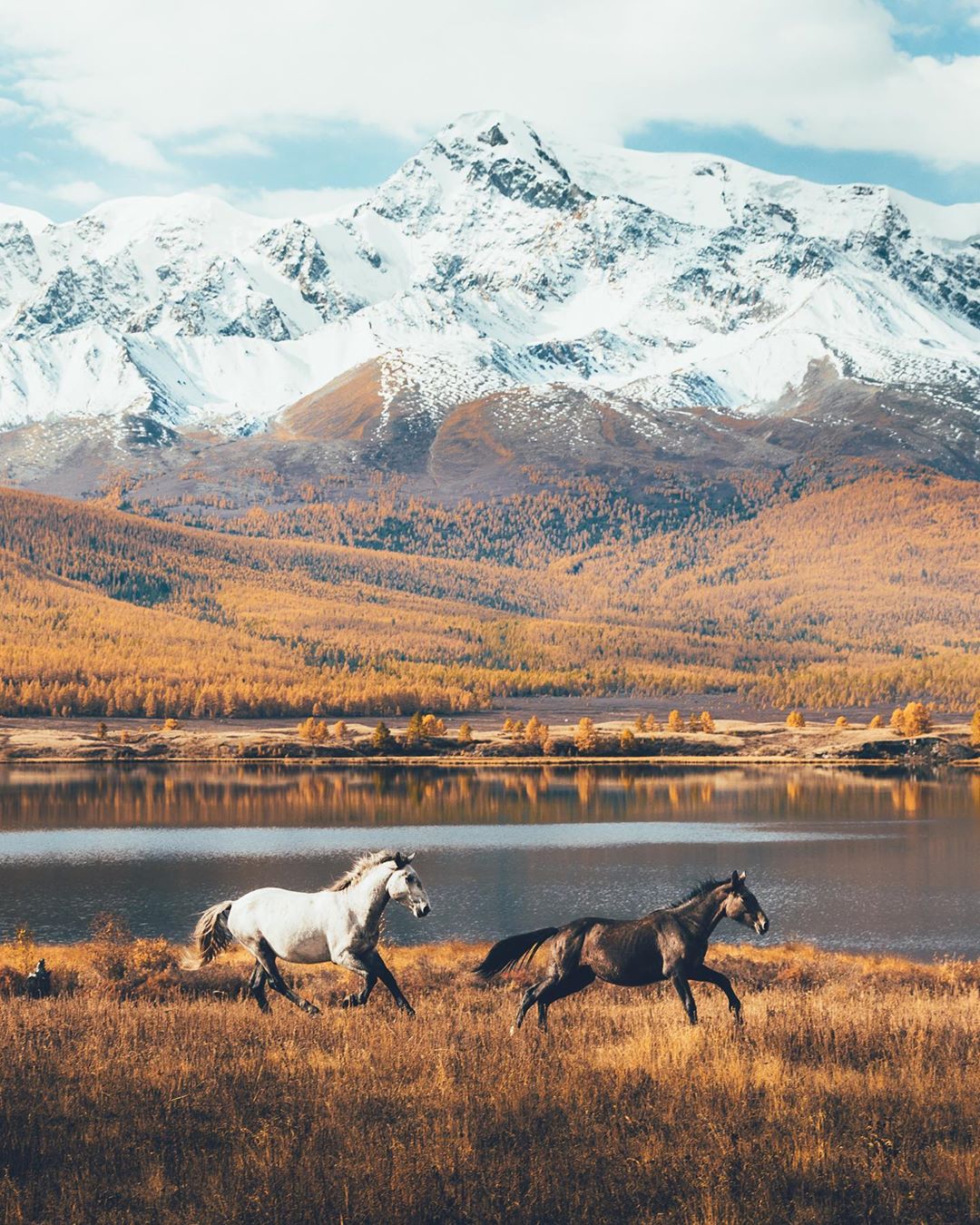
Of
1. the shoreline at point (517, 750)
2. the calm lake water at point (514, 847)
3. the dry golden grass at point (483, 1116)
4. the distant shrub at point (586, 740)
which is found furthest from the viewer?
A: the distant shrub at point (586, 740)

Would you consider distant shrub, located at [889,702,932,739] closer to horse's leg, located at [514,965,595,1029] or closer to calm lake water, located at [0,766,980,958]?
calm lake water, located at [0,766,980,958]

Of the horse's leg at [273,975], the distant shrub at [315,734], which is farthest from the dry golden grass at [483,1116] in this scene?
the distant shrub at [315,734]

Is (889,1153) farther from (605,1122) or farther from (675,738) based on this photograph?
(675,738)

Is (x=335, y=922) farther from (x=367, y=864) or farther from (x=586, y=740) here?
(x=586, y=740)

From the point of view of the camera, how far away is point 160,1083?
1611 centimetres

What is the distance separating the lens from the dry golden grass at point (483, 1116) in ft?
41.2

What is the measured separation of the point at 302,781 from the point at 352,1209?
141 meters

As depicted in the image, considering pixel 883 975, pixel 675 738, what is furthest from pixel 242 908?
pixel 675 738

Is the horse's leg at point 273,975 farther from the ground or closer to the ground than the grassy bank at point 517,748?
farther from the ground

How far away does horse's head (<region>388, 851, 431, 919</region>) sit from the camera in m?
20.2

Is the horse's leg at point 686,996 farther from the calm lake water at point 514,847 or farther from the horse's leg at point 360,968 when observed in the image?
the calm lake water at point 514,847

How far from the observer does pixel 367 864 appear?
69.8ft

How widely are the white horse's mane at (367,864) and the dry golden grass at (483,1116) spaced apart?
75.4 inches

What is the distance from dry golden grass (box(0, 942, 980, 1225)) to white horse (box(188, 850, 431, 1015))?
59 cm
